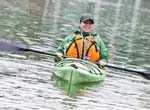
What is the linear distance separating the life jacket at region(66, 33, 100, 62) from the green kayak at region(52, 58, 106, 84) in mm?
727

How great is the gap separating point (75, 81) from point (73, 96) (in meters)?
1.63

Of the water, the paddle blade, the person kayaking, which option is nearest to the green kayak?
the water

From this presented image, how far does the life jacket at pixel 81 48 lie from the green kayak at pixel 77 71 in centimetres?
73

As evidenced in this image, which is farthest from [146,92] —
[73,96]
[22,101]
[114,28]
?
[114,28]

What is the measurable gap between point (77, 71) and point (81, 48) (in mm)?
1755

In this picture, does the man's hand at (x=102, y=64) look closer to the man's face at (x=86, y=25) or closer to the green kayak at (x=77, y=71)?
the green kayak at (x=77, y=71)

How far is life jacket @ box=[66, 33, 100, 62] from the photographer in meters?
18.8

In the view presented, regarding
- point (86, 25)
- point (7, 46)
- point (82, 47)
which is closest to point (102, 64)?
point (82, 47)

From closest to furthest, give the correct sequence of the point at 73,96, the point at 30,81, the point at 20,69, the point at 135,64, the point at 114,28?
1. the point at 73,96
2. the point at 30,81
3. the point at 20,69
4. the point at 135,64
5. the point at 114,28

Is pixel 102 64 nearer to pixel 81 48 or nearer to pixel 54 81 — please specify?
pixel 81 48

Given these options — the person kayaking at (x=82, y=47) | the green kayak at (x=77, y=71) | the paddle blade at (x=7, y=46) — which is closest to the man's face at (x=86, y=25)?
the person kayaking at (x=82, y=47)

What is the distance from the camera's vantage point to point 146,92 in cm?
1784

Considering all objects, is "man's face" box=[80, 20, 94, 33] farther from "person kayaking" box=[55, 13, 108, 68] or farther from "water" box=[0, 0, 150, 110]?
"water" box=[0, 0, 150, 110]

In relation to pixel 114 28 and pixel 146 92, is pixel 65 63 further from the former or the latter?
pixel 114 28
